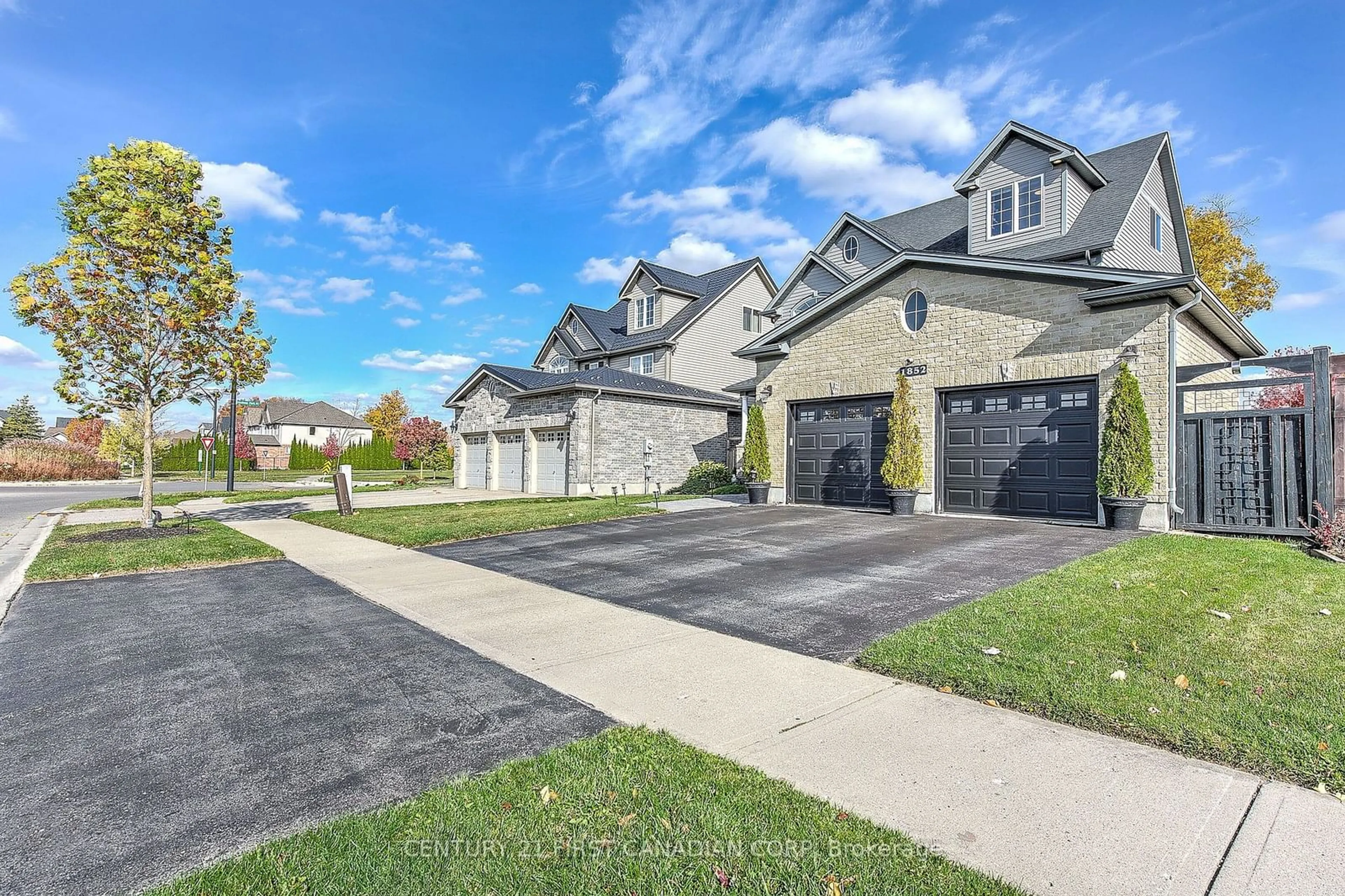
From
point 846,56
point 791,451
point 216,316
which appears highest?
point 846,56

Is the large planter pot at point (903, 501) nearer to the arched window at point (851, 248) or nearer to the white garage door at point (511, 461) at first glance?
the arched window at point (851, 248)

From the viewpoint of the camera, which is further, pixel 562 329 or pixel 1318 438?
pixel 562 329

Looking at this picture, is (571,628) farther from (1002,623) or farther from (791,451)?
(791,451)

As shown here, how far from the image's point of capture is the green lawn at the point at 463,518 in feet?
36.5

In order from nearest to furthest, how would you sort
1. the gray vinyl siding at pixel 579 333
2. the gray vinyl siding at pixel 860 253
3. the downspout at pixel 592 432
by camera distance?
the gray vinyl siding at pixel 860 253 < the downspout at pixel 592 432 < the gray vinyl siding at pixel 579 333

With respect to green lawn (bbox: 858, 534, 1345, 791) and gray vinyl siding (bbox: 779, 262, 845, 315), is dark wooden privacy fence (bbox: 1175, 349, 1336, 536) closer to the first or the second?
green lawn (bbox: 858, 534, 1345, 791)

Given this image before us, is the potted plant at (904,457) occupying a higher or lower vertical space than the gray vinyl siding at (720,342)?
lower

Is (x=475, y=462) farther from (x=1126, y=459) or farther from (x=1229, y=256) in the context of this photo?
(x=1229, y=256)

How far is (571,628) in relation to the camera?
215 inches

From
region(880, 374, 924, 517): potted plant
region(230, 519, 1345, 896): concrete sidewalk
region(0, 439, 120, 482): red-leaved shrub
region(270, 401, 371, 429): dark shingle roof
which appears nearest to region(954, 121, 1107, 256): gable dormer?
region(880, 374, 924, 517): potted plant

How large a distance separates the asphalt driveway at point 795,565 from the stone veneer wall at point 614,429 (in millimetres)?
8060

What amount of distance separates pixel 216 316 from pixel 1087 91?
1656cm

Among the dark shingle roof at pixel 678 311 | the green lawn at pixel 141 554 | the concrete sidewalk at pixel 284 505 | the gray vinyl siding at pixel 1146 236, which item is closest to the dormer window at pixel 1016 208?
the gray vinyl siding at pixel 1146 236

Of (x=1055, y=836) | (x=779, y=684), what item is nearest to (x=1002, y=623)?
(x=779, y=684)
